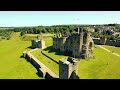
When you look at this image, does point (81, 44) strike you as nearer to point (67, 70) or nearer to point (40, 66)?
point (40, 66)

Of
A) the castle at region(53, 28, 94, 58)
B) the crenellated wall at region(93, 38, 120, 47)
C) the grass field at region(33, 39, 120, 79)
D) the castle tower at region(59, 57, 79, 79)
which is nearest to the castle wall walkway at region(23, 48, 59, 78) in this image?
the castle tower at region(59, 57, 79, 79)

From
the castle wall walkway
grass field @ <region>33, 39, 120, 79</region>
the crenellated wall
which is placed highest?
the crenellated wall

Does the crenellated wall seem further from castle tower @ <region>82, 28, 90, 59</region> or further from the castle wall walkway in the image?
the castle wall walkway

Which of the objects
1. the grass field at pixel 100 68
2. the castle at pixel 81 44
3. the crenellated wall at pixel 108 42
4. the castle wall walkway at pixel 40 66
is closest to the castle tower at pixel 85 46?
the castle at pixel 81 44

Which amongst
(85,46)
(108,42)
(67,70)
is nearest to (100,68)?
(67,70)

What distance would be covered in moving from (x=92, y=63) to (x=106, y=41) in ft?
93.6

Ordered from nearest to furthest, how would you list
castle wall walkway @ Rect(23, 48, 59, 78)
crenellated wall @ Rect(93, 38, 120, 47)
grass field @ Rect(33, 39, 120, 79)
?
grass field @ Rect(33, 39, 120, 79) < castle wall walkway @ Rect(23, 48, 59, 78) < crenellated wall @ Rect(93, 38, 120, 47)

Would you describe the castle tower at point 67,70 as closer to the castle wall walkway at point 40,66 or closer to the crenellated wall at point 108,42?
the castle wall walkway at point 40,66

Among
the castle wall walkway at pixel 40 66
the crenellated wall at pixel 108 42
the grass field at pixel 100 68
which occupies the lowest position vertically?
the castle wall walkway at pixel 40 66

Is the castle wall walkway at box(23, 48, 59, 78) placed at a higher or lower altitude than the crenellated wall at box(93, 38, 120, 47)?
lower

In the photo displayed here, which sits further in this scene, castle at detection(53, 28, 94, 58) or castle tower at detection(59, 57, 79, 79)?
castle at detection(53, 28, 94, 58)
